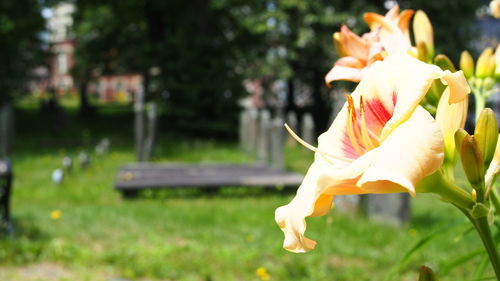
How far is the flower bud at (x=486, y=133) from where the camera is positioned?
2.65 ft

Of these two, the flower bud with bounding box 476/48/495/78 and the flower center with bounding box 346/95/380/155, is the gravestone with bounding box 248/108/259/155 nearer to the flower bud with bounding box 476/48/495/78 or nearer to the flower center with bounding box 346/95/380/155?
the flower bud with bounding box 476/48/495/78

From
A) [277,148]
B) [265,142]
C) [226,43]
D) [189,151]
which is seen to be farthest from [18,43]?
[277,148]

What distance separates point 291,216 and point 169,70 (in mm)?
13824

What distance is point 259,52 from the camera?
14766 millimetres

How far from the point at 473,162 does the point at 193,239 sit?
4219 millimetres

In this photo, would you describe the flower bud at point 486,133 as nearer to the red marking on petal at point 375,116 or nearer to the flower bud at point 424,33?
the red marking on petal at point 375,116

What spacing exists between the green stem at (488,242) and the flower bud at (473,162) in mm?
28

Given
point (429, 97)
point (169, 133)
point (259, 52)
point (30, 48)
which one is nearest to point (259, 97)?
point (259, 52)

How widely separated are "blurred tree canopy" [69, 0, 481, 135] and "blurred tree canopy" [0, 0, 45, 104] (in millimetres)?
1987

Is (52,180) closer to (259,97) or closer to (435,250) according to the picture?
(435,250)

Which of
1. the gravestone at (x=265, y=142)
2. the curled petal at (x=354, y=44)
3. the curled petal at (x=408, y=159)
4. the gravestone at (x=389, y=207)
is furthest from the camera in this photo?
the gravestone at (x=265, y=142)

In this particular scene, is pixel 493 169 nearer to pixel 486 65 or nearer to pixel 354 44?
pixel 354 44

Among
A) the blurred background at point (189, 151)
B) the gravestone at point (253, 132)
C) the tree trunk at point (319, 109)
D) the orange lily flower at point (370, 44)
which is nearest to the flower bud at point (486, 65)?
the orange lily flower at point (370, 44)

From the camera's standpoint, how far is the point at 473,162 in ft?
2.59
